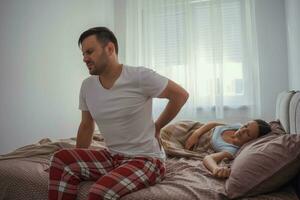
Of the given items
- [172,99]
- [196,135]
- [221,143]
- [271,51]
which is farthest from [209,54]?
[172,99]

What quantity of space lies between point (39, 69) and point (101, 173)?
1.71m

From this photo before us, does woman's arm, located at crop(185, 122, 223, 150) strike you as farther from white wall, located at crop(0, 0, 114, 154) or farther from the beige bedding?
white wall, located at crop(0, 0, 114, 154)

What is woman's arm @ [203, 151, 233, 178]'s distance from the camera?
117 cm

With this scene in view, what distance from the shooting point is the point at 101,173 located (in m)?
1.18

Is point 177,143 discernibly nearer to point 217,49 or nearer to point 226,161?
point 226,161

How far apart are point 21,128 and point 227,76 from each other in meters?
2.19

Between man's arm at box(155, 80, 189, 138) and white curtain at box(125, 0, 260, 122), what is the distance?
1.87 metres

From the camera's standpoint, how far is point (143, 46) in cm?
343

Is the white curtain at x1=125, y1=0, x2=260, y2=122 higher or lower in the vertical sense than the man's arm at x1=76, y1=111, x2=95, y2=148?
higher

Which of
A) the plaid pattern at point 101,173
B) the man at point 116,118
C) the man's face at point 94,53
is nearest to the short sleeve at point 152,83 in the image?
the man at point 116,118

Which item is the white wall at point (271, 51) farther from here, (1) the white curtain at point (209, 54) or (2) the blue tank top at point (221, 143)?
(2) the blue tank top at point (221, 143)

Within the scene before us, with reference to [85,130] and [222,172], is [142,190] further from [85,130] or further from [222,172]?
[85,130]

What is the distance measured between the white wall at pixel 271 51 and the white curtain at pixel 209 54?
113mm

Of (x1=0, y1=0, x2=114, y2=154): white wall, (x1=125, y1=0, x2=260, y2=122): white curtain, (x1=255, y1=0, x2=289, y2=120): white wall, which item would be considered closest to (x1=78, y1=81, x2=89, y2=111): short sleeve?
(x1=0, y1=0, x2=114, y2=154): white wall
